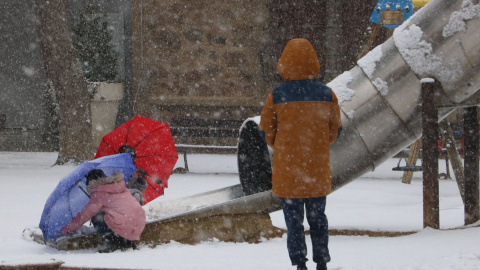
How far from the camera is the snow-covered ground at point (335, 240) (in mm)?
4441

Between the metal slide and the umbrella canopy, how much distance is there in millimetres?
690

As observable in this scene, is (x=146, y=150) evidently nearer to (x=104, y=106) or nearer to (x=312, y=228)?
(x=312, y=228)

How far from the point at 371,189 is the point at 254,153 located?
10.5ft

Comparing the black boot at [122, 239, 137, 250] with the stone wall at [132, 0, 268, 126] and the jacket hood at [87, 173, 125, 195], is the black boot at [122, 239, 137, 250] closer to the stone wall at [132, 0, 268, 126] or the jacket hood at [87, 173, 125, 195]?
the jacket hood at [87, 173, 125, 195]

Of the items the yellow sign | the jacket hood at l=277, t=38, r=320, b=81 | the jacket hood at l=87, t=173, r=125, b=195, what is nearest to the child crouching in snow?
the jacket hood at l=87, t=173, r=125, b=195

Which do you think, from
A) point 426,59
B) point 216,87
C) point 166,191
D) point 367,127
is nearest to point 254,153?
point 367,127

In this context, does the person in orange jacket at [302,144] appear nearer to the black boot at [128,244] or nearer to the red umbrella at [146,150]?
the black boot at [128,244]

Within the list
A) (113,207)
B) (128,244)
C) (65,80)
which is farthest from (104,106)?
(113,207)

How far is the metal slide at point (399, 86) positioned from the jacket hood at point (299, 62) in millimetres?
1337

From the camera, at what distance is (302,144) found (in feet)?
13.2

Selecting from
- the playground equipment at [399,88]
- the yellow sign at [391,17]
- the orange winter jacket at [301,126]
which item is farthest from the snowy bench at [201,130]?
the orange winter jacket at [301,126]

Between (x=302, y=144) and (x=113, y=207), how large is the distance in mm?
1730

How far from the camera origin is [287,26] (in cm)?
1321

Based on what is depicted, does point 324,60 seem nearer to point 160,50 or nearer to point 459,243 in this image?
point 160,50
